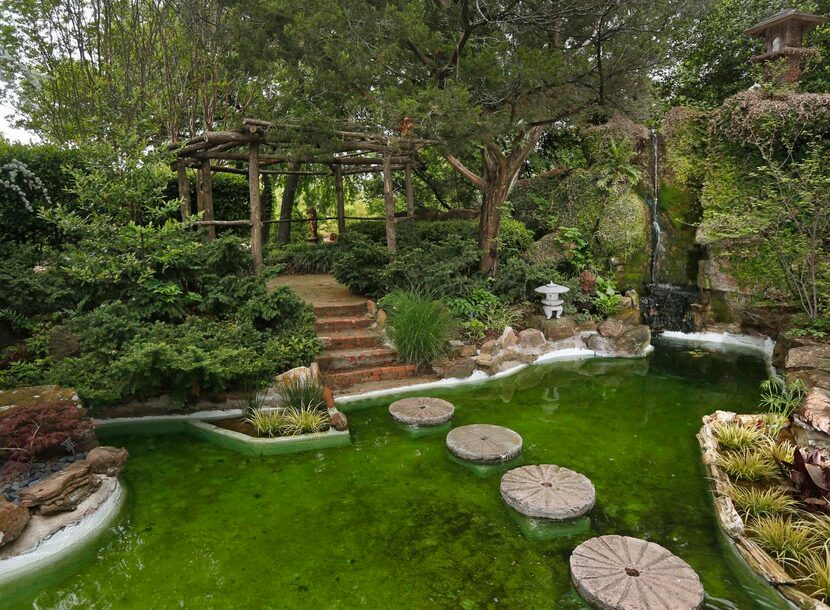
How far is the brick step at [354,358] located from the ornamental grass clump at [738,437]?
3.99 metres

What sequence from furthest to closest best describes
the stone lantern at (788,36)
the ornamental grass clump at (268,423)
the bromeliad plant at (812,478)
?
1. the stone lantern at (788,36)
2. the ornamental grass clump at (268,423)
3. the bromeliad plant at (812,478)

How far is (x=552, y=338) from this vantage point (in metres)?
7.95

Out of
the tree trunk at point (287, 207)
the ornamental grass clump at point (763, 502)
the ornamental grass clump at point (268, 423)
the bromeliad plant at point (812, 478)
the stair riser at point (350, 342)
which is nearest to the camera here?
the bromeliad plant at point (812, 478)

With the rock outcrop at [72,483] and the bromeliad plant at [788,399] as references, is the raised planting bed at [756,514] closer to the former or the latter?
the bromeliad plant at [788,399]

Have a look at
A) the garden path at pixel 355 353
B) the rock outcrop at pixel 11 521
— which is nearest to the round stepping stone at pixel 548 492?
the garden path at pixel 355 353

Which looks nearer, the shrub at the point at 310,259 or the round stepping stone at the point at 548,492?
the round stepping stone at the point at 548,492

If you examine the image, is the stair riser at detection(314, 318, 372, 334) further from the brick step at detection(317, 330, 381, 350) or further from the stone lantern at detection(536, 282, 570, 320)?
the stone lantern at detection(536, 282, 570, 320)

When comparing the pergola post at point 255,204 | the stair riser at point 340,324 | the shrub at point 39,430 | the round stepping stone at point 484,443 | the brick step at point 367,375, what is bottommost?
the round stepping stone at point 484,443

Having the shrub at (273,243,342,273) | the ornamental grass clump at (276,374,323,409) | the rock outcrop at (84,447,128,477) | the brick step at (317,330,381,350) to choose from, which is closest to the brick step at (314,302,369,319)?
the brick step at (317,330,381,350)

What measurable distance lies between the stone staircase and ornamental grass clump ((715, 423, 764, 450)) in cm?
370

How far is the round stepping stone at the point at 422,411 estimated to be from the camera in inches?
214

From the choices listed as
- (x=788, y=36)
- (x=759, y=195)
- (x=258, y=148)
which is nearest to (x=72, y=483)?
(x=258, y=148)

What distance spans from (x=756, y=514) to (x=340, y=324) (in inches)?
211

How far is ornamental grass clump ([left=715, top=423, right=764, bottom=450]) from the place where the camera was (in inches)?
173
